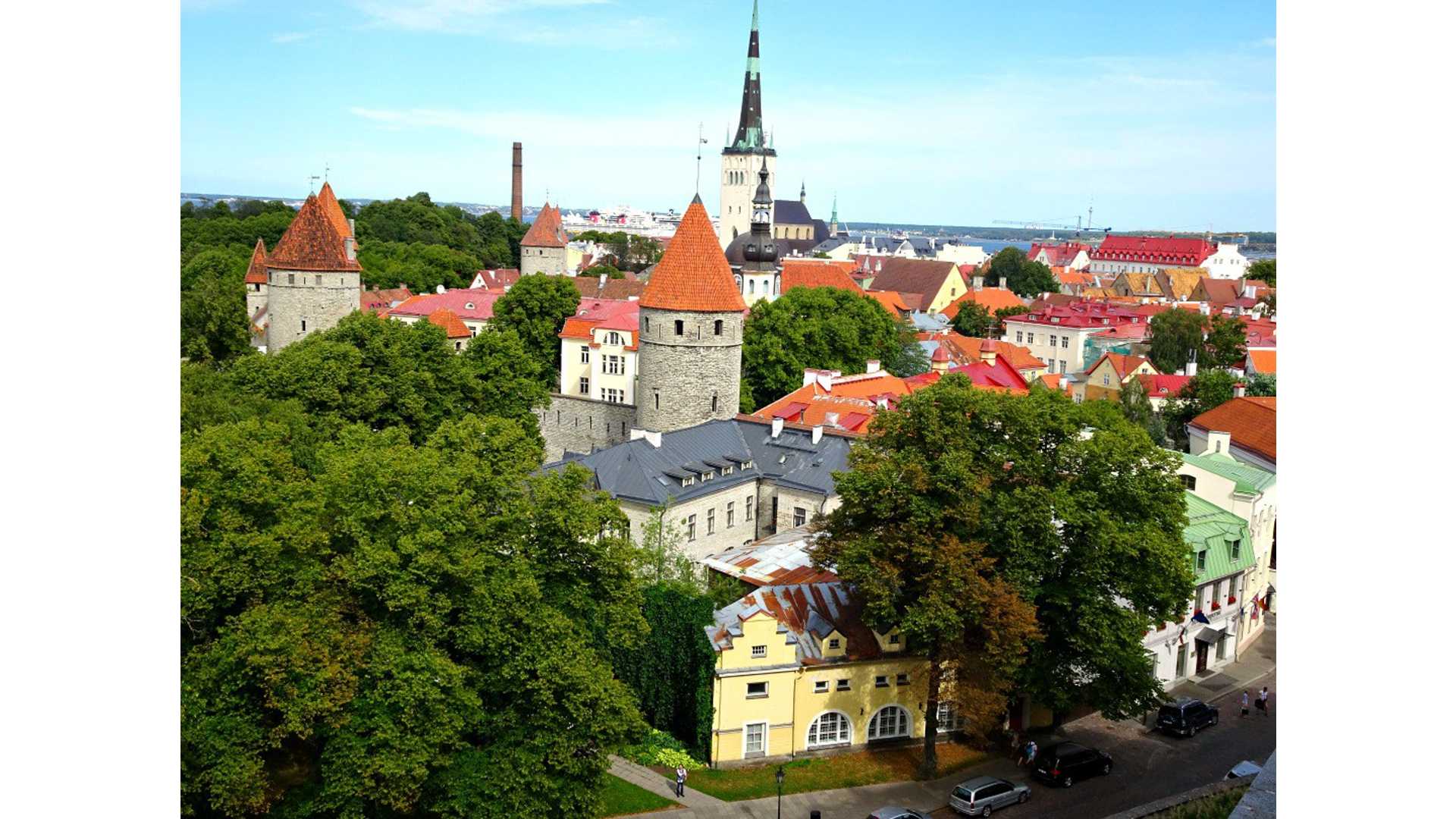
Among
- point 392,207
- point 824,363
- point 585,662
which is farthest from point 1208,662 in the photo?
point 392,207

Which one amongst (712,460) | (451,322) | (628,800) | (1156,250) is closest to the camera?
(628,800)

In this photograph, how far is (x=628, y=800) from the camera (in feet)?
57.2

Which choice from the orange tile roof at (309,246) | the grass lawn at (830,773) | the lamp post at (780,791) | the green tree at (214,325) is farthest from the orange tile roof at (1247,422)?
the green tree at (214,325)

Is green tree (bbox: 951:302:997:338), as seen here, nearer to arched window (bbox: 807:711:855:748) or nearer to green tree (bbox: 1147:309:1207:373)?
green tree (bbox: 1147:309:1207:373)

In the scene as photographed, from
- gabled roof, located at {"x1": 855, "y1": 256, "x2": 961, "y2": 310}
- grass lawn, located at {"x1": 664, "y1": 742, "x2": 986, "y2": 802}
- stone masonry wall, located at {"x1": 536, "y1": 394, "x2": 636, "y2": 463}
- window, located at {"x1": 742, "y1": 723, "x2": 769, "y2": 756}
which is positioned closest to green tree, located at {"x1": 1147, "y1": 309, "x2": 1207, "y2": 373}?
stone masonry wall, located at {"x1": 536, "y1": 394, "x2": 636, "y2": 463}

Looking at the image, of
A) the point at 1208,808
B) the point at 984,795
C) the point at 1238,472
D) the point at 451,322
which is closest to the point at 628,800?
the point at 984,795

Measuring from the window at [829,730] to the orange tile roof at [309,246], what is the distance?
25.0 meters

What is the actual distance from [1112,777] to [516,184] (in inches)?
3411

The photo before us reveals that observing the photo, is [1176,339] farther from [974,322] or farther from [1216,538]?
[1216,538]

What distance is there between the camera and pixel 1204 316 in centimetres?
4962

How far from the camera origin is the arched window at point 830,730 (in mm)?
19312

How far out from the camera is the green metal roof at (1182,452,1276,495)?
2545 centimetres

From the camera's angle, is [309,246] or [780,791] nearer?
[780,791]
